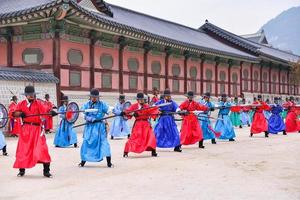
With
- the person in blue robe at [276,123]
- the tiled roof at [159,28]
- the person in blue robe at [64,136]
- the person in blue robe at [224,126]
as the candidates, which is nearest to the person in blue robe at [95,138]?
the person in blue robe at [64,136]

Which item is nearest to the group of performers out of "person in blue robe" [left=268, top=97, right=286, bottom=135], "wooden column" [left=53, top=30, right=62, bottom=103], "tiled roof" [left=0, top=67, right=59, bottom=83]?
"person in blue robe" [left=268, top=97, right=286, bottom=135]

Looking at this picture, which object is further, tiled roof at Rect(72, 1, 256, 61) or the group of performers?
tiled roof at Rect(72, 1, 256, 61)

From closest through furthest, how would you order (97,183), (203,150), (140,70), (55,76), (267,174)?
(97,183), (267,174), (203,150), (55,76), (140,70)

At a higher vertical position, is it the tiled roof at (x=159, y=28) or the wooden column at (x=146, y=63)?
the tiled roof at (x=159, y=28)

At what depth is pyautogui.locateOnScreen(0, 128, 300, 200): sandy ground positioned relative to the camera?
6.35m

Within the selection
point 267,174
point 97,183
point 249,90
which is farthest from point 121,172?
point 249,90

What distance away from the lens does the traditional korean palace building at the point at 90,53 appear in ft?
59.3

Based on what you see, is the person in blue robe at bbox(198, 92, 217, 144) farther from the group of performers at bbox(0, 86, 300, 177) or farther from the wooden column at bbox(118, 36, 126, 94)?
the wooden column at bbox(118, 36, 126, 94)

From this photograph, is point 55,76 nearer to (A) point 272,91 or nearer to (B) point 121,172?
(B) point 121,172

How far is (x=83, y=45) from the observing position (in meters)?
20.3

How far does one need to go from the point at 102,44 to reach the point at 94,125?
12.2 meters

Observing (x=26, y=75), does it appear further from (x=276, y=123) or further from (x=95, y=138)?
(x=276, y=123)

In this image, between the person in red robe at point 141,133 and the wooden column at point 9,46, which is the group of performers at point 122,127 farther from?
the wooden column at point 9,46

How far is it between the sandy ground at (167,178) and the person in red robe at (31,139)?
0.25 metres
